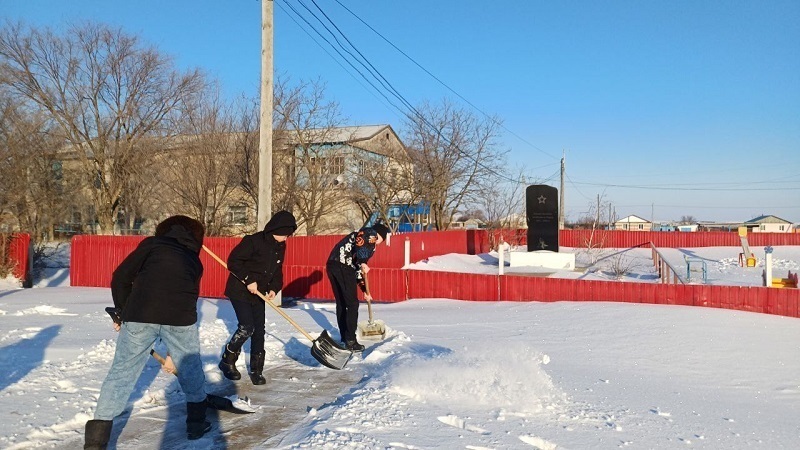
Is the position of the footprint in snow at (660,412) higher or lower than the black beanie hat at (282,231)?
lower

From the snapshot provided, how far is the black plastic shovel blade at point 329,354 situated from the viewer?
6.35 meters

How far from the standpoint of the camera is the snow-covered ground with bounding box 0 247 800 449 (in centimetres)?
433

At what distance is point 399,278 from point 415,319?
375 cm

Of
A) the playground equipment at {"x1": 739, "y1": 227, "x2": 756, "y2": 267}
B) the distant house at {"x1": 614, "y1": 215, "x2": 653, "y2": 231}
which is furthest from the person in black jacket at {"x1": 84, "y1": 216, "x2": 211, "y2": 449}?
the distant house at {"x1": 614, "y1": 215, "x2": 653, "y2": 231}

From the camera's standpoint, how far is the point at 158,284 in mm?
4121

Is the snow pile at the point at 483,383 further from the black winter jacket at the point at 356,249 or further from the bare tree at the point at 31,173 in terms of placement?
the bare tree at the point at 31,173

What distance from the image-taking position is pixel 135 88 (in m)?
28.9

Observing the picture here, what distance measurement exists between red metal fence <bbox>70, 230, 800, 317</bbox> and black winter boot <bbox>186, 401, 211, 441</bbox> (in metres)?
8.52

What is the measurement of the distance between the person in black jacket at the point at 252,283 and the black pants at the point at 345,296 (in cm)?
141

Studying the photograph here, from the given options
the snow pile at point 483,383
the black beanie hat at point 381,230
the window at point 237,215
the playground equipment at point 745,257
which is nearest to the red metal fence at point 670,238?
the playground equipment at point 745,257

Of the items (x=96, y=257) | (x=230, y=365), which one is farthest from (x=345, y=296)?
(x=96, y=257)

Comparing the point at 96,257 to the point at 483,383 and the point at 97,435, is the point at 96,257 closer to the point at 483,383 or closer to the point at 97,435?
the point at 97,435

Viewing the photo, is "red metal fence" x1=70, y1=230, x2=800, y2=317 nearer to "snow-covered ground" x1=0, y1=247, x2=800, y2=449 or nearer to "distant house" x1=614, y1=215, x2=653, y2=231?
"snow-covered ground" x1=0, y1=247, x2=800, y2=449

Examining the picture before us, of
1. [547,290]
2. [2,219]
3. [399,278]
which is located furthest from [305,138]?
[547,290]
